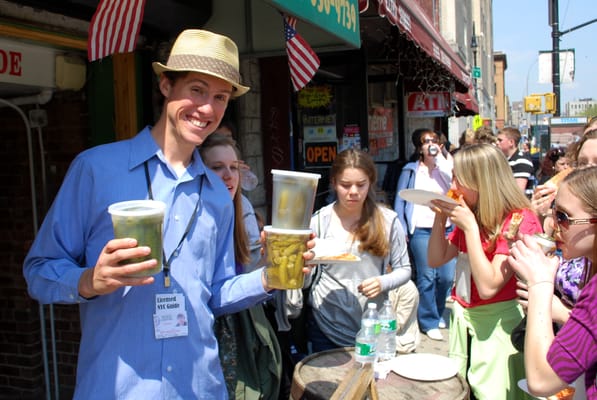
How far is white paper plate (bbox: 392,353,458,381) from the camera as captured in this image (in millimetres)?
2838

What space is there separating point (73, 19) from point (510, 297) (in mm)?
3002

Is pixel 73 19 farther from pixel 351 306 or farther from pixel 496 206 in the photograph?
pixel 496 206

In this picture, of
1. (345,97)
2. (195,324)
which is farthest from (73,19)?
(345,97)

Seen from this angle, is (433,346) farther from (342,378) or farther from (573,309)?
(573,309)

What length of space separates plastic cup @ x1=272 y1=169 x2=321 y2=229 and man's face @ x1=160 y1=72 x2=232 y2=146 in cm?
31

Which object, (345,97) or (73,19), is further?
(345,97)

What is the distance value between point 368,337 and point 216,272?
1.15 meters

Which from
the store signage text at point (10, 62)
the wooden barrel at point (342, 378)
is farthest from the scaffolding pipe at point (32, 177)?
the wooden barrel at point (342, 378)

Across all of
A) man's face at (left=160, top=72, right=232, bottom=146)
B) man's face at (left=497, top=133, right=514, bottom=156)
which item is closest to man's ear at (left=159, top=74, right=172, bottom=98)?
man's face at (left=160, top=72, right=232, bottom=146)

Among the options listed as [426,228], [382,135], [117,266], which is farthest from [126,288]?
[382,135]

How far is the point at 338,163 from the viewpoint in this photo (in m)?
3.54

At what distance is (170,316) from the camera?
6.13 feet

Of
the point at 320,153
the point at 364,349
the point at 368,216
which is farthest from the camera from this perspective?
the point at 320,153

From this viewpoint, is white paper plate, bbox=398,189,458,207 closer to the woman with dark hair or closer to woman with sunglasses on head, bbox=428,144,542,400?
woman with sunglasses on head, bbox=428,144,542,400
